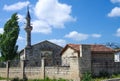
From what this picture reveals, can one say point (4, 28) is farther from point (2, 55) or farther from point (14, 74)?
point (14, 74)

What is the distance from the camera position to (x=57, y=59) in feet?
159

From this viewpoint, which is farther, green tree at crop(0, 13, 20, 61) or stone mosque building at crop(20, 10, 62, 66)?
stone mosque building at crop(20, 10, 62, 66)

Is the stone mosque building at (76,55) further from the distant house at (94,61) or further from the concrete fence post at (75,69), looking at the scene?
the concrete fence post at (75,69)

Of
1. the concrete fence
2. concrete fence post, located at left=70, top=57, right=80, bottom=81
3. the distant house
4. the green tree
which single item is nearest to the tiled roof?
the distant house

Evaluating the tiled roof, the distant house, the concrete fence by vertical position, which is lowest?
the concrete fence

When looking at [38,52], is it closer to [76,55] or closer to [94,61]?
[76,55]

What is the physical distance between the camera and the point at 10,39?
44281 mm

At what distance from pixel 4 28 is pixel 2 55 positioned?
386 cm

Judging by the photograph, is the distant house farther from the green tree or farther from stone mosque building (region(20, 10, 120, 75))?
the green tree

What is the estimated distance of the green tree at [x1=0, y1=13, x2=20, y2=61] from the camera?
4434cm

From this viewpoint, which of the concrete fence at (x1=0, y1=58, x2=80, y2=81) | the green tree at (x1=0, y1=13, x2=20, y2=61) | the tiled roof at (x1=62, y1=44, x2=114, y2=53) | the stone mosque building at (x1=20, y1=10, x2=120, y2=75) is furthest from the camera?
the green tree at (x1=0, y1=13, x2=20, y2=61)

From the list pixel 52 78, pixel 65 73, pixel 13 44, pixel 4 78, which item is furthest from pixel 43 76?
pixel 13 44

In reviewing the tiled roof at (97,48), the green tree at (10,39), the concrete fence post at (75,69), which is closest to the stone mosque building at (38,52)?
the green tree at (10,39)

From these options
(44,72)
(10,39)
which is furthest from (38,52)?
(44,72)
